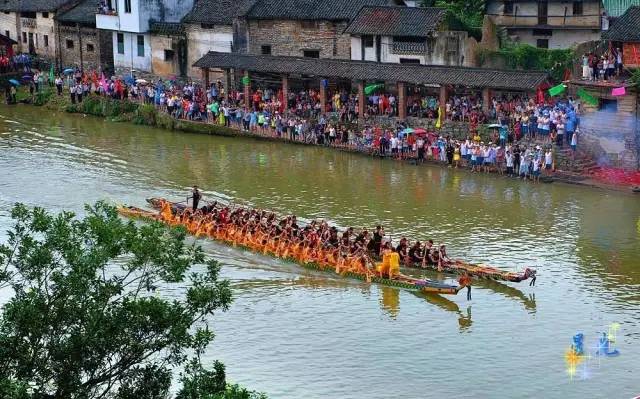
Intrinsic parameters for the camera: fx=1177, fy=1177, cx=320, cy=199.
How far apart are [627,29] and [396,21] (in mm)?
10075

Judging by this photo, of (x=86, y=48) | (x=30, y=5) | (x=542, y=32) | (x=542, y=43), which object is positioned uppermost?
(x=30, y=5)

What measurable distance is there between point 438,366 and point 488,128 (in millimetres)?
17518

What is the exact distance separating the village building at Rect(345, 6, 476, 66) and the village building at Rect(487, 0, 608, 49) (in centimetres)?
267

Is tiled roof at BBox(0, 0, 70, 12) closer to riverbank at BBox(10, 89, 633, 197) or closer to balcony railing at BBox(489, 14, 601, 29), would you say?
riverbank at BBox(10, 89, 633, 197)

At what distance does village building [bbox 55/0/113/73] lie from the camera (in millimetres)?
56062

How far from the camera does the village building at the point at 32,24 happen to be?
2313 inches

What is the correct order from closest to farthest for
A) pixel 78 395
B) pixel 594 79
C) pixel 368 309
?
pixel 78 395 < pixel 368 309 < pixel 594 79

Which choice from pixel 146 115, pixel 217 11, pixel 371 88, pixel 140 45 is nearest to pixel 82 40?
pixel 140 45

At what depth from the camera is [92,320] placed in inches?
600

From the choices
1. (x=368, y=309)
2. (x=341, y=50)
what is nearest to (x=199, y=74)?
(x=341, y=50)

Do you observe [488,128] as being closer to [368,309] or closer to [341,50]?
[341,50]

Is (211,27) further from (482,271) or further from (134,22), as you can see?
(482,271)

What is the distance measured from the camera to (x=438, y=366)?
71.6ft

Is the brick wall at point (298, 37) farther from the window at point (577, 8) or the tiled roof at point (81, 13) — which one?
the tiled roof at point (81, 13)
